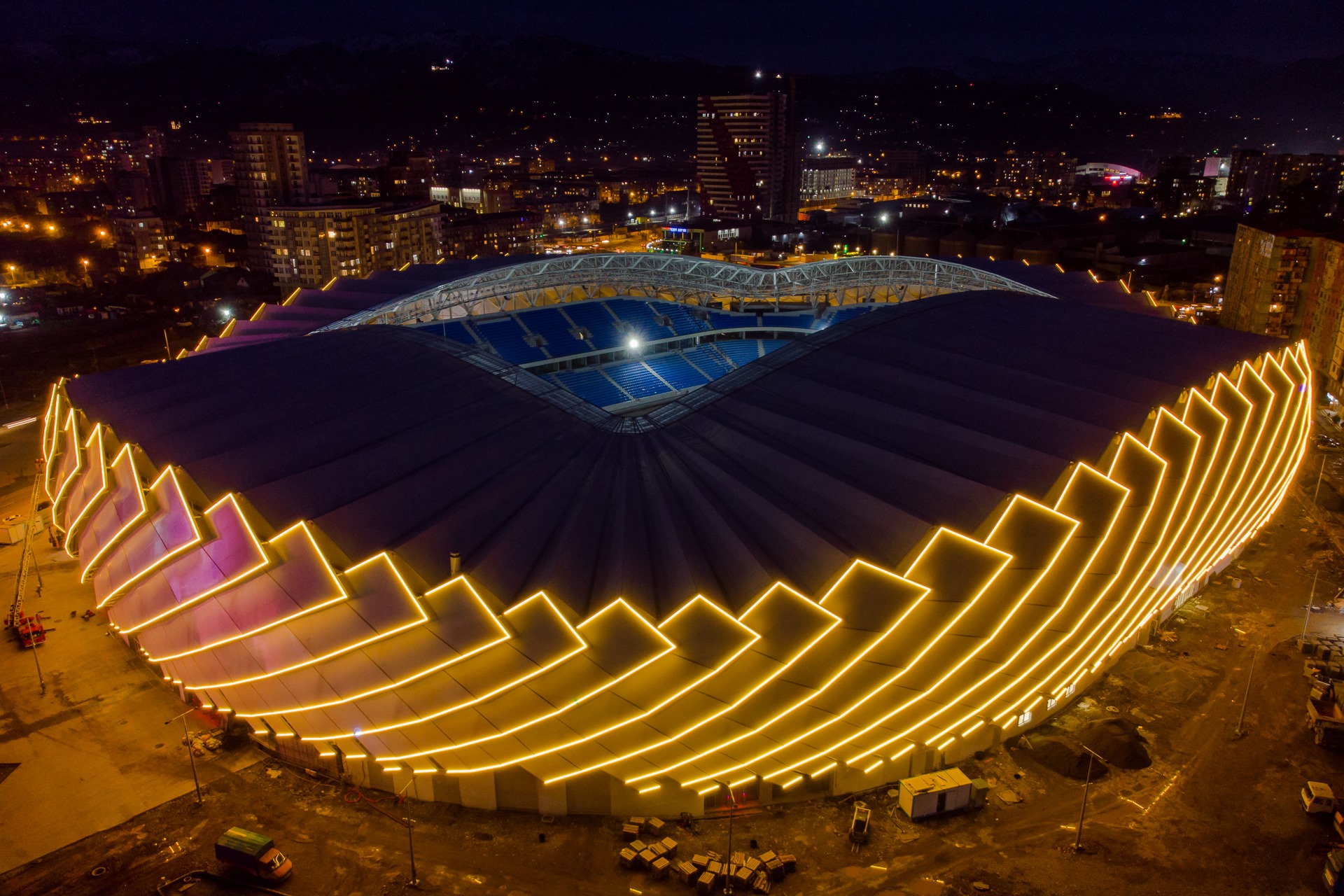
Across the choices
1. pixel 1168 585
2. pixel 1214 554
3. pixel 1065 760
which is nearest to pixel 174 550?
pixel 1065 760

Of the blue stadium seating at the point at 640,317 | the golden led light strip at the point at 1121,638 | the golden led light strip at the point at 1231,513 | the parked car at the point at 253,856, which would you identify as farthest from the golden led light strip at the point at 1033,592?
the blue stadium seating at the point at 640,317

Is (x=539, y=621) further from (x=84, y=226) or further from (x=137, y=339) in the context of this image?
(x=84, y=226)

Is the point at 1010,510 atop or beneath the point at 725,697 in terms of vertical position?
atop

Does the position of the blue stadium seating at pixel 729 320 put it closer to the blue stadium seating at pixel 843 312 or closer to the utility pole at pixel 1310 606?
the blue stadium seating at pixel 843 312

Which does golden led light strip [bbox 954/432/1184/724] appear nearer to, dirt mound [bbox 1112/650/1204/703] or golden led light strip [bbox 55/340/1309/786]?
golden led light strip [bbox 55/340/1309/786]

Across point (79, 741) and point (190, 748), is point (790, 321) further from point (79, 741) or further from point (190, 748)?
point (79, 741)

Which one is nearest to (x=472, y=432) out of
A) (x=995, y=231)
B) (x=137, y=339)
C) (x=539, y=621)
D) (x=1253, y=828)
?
(x=539, y=621)
